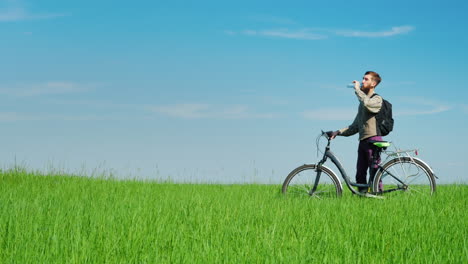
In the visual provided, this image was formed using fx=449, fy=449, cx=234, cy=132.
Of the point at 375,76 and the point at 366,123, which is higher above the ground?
the point at 375,76

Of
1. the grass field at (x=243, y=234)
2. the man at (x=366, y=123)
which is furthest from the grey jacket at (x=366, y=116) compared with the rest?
the grass field at (x=243, y=234)

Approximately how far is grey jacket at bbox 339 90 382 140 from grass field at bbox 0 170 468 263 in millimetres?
1416

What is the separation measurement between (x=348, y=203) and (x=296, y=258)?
3.83 metres

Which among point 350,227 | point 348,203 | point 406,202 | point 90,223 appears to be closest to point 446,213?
point 406,202

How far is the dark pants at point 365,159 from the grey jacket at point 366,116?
125 mm

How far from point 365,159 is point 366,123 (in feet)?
2.30

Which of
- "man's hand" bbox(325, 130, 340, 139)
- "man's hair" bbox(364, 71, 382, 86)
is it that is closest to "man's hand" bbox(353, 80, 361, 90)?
"man's hair" bbox(364, 71, 382, 86)

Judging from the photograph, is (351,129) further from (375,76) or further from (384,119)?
(375,76)

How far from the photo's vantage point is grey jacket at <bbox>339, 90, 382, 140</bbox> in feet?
27.1

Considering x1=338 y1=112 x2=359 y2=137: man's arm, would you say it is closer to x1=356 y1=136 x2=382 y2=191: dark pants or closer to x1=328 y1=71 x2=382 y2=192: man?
x1=328 y1=71 x2=382 y2=192: man

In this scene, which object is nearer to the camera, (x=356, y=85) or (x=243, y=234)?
(x=243, y=234)

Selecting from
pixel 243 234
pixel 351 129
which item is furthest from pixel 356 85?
pixel 243 234

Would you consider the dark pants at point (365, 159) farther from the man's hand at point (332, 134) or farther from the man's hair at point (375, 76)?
the man's hair at point (375, 76)

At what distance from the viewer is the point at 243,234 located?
16.2 ft
